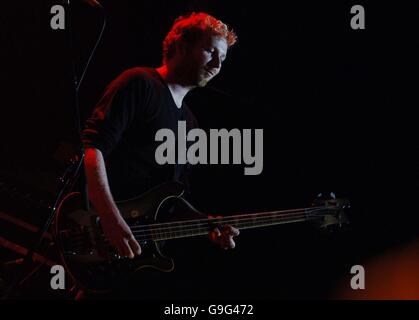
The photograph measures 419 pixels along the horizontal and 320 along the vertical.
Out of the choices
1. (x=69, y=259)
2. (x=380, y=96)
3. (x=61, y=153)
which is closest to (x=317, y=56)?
(x=380, y=96)

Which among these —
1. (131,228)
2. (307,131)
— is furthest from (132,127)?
(307,131)

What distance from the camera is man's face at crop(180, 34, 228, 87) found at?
5.93 ft

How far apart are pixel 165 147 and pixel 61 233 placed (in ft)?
1.74

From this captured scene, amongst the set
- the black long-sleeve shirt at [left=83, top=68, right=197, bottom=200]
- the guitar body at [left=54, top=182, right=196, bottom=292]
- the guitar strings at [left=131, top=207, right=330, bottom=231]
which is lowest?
the guitar body at [left=54, top=182, right=196, bottom=292]

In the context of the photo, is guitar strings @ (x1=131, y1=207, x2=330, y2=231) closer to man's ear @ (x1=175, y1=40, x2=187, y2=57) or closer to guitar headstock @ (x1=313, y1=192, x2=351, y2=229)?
guitar headstock @ (x1=313, y1=192, x2=351, y2=229)

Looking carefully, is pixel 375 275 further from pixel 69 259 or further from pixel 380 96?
pixel 69 259

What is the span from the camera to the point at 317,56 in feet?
7.32

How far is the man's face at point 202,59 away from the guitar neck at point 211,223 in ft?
1.92

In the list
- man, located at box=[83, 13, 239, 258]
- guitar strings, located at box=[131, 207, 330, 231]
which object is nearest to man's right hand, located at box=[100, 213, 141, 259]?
man, located at box=[83, 13, 239, 258]

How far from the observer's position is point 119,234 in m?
1.39

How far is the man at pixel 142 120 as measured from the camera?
4.64ft

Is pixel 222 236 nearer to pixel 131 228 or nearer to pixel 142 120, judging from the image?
pixel 131 228

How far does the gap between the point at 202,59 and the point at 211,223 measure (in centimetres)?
68

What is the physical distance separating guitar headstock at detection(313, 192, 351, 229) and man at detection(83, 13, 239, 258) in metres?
0.53
